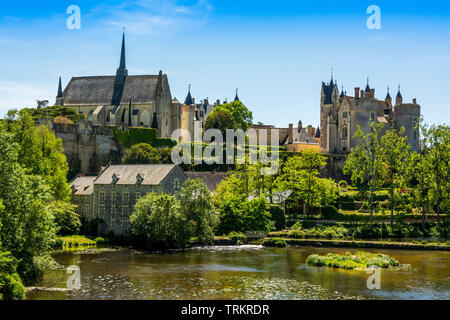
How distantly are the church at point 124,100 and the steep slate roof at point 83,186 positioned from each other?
86.1 ft

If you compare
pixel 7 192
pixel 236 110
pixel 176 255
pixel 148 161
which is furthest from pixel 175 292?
pixel 236 110

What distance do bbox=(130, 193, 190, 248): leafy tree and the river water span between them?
1.69 m

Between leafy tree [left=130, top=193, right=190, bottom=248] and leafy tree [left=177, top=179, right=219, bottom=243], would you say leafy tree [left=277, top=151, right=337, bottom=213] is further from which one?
leafy tree [left=130, top=193, right=190, bottom=248]

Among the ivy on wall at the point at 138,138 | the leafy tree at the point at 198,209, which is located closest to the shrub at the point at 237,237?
the leafy tree at the point at 198,209

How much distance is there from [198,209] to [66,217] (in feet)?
40.2

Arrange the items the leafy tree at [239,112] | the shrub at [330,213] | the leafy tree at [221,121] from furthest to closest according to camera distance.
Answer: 1. the leafy tree at [239,112]
2. the leafy tree at [221,121]
3. the shrub at [330,213]

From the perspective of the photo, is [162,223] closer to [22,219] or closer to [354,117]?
[22,219]

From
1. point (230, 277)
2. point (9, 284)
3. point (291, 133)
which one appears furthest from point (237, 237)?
point (291, 133)

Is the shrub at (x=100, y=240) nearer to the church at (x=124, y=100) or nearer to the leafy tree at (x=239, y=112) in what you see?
the church at (x=124, y=100)

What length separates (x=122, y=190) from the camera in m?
52.7

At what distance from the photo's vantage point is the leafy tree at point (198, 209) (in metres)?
46.8
